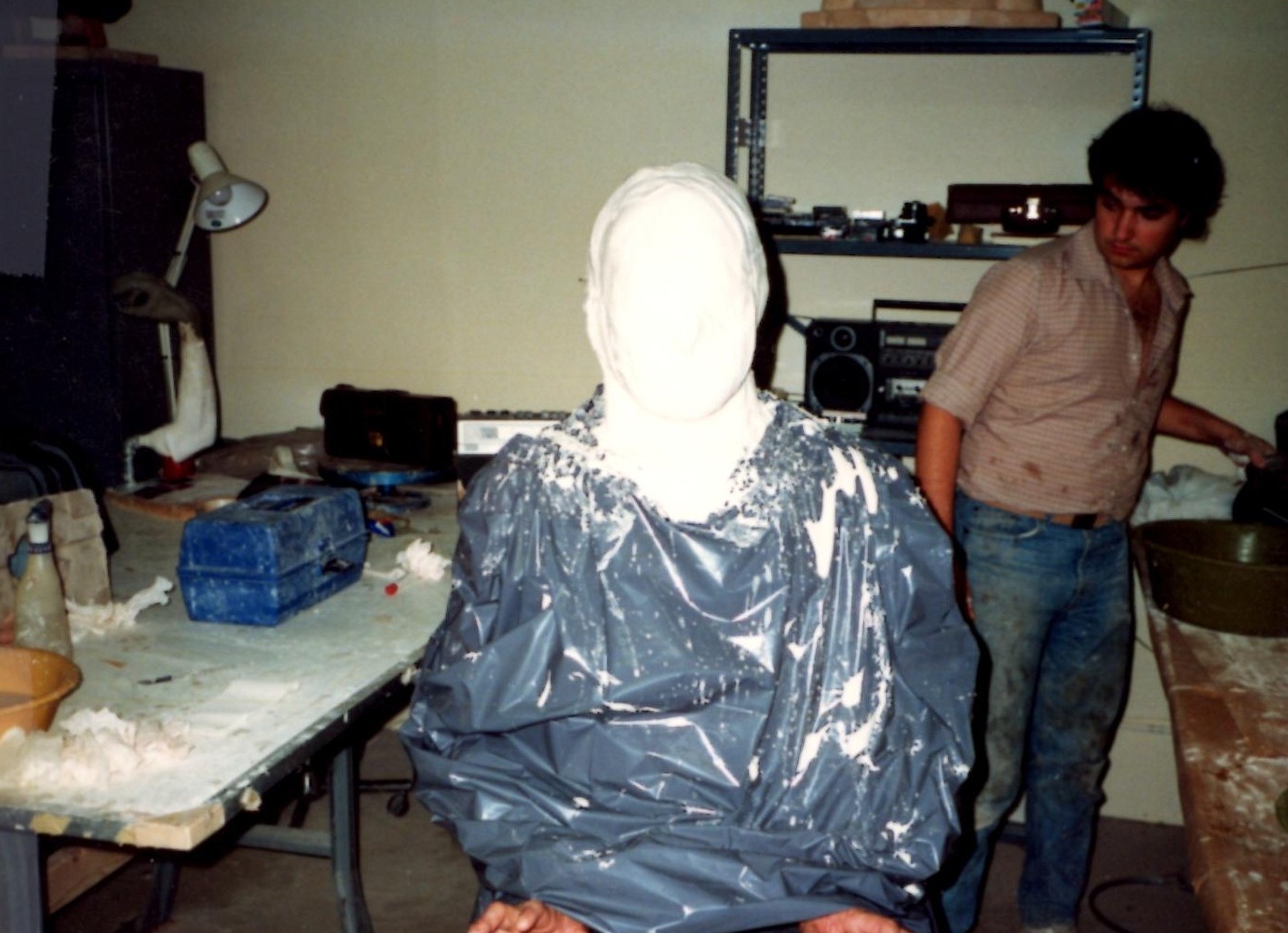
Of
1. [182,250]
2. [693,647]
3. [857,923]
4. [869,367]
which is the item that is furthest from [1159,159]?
[182,250]

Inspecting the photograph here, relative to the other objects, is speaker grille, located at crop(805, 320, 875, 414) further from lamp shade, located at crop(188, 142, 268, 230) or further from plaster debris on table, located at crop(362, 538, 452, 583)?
lamp shade, located at crop(188, 142, 268, 230)

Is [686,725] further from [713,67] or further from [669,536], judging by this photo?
[713,67]

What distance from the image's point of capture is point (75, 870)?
2295 mm

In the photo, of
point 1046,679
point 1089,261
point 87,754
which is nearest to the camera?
point 87,754

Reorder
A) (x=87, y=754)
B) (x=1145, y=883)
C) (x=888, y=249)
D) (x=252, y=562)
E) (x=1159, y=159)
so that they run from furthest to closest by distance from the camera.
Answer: (x=1145, y=883) → (x=888, y=249) → (x=1159, y=159) → (x=252, y=562) → (x=87, y=754)

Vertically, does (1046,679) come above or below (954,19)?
below

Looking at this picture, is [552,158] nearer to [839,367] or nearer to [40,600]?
[839,367]

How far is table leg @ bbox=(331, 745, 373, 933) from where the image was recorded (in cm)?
189

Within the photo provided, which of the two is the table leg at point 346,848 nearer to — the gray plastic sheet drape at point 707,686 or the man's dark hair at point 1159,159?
the gray plastic sheet drape at point 707,686

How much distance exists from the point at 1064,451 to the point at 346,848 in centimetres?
153

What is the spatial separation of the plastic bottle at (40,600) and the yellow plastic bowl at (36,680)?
0.24 ft

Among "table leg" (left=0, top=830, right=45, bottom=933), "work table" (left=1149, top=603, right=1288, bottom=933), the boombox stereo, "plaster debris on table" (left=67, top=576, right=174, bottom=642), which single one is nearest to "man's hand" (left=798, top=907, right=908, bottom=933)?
"work table" (left=1149, top=603, right=1288, bottom=933)

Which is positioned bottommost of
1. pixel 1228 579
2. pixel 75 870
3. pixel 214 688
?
pixel 75 870

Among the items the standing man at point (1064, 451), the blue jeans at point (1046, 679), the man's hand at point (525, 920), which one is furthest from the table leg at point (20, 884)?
the blue jeans at point (1046, 679)
